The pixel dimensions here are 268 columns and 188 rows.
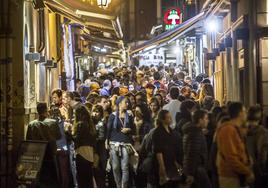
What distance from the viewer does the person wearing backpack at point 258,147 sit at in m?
9.90

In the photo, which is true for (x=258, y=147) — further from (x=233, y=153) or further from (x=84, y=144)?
(x=84, y=144)

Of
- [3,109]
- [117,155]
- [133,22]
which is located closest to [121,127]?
[117,155]

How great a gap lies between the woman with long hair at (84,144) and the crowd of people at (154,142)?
0.06 feet

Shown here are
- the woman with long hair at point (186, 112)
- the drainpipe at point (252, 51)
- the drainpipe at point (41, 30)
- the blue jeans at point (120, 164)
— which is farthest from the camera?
the drainpipe at point (41, 30)

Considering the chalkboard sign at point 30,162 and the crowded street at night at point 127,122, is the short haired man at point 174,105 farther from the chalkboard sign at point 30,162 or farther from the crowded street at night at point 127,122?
the chalkboard sign at point 30,162

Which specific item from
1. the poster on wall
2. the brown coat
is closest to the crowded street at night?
the brown coat

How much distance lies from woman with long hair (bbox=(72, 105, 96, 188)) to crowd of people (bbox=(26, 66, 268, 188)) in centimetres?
2

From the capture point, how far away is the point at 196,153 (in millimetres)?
10312

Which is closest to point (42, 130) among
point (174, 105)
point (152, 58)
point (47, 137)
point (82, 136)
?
point (47, 137)

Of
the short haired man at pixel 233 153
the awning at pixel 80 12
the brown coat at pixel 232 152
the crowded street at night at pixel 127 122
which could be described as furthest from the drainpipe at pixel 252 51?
the brown coat at pixel 232 152

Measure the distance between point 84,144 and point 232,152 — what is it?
4.37m

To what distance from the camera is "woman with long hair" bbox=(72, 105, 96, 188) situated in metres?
12.4

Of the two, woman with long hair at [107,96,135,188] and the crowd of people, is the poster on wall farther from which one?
woman with long hair at [107,96,135,188]

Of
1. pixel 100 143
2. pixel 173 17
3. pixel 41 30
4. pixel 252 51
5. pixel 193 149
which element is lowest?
pixel 100 143
